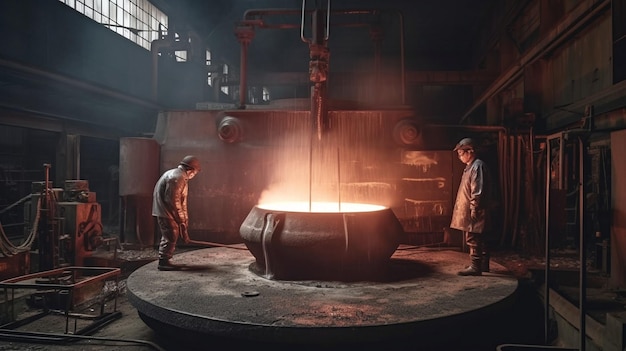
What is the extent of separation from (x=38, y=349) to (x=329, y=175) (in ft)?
15.6

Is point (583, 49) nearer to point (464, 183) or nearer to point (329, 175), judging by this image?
point (464, 183)

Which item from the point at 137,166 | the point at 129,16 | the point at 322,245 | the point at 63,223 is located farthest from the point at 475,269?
the point at 129,16

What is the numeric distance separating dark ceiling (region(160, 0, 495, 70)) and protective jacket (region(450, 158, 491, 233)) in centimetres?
762

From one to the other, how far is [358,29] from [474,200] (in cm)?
1132

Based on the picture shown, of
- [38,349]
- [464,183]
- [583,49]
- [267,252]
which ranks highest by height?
[583,49]

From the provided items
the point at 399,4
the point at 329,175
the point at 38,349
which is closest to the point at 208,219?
the point at 329,175

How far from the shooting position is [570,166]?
441 cm

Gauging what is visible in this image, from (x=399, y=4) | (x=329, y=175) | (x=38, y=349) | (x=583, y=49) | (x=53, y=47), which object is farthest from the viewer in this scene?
(x=399, y=4)

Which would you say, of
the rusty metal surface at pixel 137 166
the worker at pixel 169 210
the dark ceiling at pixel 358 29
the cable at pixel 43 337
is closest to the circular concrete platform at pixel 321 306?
the worker at pixel 169 210

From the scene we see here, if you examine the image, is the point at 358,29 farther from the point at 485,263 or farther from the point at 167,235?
the point at 167,235

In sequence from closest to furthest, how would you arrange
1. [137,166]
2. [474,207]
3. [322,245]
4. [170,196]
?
[322,245] → [474,207] → [170,196] → [137,166]

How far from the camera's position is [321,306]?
3.84 meters

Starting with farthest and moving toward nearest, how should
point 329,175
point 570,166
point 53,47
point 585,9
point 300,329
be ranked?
point 53,47
point 329,175
point 585,9
point 570,166
point 300,329

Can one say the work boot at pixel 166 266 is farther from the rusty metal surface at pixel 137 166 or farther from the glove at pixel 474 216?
the glove at pixel 474 216
